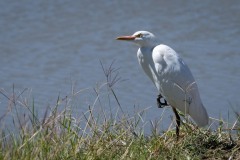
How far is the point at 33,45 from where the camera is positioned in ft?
33.1

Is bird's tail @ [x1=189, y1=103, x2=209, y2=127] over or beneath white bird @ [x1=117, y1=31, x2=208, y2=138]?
beneath

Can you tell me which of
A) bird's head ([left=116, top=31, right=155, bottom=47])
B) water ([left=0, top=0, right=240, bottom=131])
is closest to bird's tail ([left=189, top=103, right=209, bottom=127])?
bird's head ([left=116, top=31, right=155, bottom=47])

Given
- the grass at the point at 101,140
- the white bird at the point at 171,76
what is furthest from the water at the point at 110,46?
the grass at the point at 101,140

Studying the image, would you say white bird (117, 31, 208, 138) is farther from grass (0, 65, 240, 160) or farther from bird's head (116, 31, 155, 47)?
grass (0, 65, 240, 160)

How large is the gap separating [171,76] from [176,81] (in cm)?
6

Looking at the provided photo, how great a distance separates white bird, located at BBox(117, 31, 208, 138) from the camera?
5.22 meters

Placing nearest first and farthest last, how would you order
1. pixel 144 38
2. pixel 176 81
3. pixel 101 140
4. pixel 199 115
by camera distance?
pixel 101 140 < pixel 199 115 < pixel 176 81 < pixel 144 38

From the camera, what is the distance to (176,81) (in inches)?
212

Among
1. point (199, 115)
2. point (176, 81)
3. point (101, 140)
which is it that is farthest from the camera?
point (176, 81)

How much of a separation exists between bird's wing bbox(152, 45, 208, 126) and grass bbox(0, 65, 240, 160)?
0.16 meters

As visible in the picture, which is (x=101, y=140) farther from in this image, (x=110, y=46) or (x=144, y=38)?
(x=110, y=46)

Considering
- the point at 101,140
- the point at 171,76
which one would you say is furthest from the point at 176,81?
the point at 101,140

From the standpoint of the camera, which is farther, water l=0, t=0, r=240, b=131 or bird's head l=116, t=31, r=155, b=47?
water l=0, t=0, r=240, b=131

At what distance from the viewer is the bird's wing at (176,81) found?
5.24 metres
